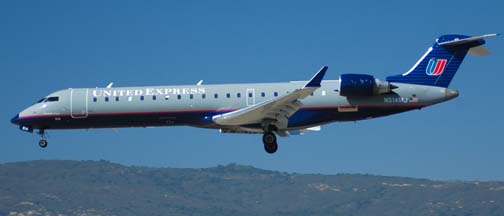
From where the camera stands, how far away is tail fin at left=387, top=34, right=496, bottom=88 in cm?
4997

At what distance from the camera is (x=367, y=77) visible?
48031 mm

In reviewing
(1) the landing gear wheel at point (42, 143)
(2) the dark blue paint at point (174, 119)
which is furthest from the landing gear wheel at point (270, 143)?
(1) the landing gear wheel at point (42, 143)

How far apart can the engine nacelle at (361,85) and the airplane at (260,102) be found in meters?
0.05

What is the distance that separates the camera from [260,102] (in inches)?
1927

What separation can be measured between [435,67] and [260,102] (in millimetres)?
8866

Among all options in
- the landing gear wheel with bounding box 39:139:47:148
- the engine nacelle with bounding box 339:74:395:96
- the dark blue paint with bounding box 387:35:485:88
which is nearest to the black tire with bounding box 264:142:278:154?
the engine nacelle with bounding box 339:74:395:96

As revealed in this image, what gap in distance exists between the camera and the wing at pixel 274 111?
147ft

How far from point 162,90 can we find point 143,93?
37.2 inches

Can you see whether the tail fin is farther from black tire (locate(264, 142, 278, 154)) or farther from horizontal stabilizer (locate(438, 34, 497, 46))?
black tire (locate(264, 142, 278, 154))

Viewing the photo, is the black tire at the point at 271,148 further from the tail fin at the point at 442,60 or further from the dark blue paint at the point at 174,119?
the tail fin at the point at 442,60

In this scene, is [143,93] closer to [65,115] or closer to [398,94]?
[65,115]

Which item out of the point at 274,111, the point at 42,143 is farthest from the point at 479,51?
the point at 42,143

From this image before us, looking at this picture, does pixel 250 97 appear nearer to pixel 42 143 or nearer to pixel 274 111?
pixel 274 111

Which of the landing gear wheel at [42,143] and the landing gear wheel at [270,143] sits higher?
the landing gear wheel at [42,143]
